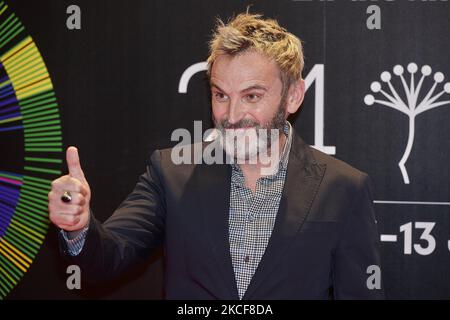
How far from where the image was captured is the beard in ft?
6.82

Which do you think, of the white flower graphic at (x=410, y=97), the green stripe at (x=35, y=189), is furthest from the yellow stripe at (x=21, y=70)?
the white flower graphic at (x=410, y=97)

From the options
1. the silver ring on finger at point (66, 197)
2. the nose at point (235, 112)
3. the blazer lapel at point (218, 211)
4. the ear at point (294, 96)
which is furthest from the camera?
the ear at point (294, 96)

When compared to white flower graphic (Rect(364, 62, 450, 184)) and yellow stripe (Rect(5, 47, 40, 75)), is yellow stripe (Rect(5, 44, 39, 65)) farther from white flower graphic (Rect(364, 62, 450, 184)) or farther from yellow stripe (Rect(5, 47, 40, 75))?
white flower graphic (Rect(364, 62, 450, 184))

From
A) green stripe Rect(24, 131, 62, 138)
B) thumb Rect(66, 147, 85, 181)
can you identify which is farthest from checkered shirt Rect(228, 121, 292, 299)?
green stripe Rect(24, 131, 62, 138)

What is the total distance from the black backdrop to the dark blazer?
55 cm

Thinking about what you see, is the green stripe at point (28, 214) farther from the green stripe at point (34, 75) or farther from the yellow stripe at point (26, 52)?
the yellow stripe at point (26, 52)

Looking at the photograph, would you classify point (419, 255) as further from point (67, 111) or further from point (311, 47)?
point (67, 111)

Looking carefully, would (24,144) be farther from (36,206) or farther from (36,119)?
(36,206)

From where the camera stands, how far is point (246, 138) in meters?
2.08

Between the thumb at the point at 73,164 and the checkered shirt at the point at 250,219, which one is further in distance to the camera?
the checkered shirt at the point at 250,219

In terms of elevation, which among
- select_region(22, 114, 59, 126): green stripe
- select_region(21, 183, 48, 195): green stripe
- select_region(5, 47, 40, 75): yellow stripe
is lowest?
select_region(21, 183, 48, 195): green stripe

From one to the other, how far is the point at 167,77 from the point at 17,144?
0.81 metres

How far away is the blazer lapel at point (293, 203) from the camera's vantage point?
196 centimetres

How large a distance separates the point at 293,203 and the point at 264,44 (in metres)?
0.60
